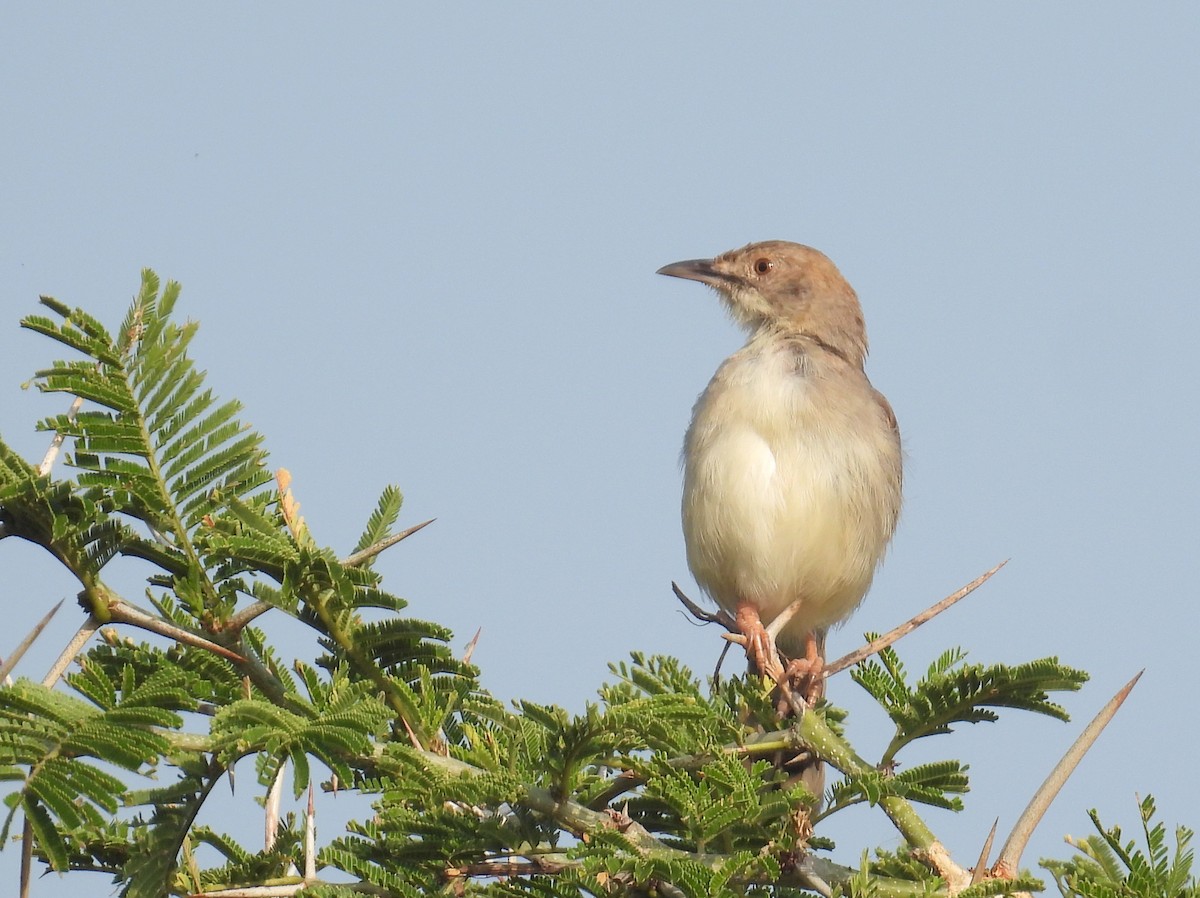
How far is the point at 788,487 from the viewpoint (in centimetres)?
578

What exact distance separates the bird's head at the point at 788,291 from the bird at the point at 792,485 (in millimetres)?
314

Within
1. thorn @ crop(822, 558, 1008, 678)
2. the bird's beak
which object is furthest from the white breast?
thorn @ crop(822, 558, 1008, 678)

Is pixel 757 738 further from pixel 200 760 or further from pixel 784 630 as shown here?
pixel 784 630

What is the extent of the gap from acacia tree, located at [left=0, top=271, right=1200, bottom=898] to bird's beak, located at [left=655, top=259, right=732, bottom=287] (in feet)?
15.8

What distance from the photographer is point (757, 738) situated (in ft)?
9.21

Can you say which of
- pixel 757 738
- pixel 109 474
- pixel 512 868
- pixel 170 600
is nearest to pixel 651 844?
pixel 512 868

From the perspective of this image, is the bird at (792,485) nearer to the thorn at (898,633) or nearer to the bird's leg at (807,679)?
the bird's leg at (807,679)

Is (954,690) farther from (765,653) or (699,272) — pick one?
(699,272)

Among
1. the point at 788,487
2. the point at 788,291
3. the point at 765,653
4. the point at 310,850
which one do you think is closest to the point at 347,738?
the point at 310,850

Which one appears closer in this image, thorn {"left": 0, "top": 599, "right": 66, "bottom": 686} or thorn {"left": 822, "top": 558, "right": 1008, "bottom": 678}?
thorn {"left": 0, "top": 599, "right": 66, "bottom": 686}

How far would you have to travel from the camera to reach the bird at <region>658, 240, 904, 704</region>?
5812 mm

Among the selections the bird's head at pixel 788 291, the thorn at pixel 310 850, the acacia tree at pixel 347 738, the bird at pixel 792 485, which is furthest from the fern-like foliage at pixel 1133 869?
the bird's head at pixel 788 291

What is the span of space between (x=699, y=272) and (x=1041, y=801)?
539cm

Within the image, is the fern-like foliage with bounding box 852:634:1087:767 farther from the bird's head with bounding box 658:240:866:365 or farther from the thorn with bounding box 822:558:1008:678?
the bird's head with bounding box 658:240:866:365
